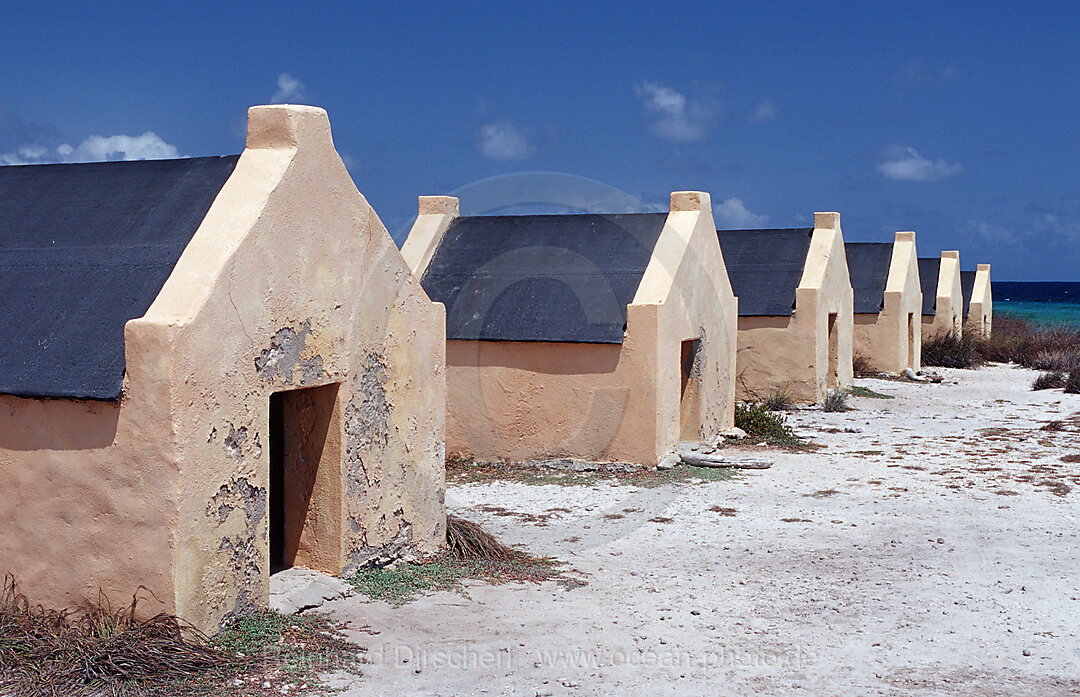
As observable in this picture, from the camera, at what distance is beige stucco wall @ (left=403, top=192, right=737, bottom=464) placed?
12797mm

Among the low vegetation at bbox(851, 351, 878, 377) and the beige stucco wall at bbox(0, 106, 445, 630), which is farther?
the low vegetation at bbox(851, 351, 878, 377)

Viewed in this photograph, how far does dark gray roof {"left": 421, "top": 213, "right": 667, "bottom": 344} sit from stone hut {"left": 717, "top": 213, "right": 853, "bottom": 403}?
652 cm

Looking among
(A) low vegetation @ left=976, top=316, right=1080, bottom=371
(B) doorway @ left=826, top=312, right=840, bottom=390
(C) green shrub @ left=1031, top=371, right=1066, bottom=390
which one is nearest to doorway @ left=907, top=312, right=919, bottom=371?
(A) low vegetation @ left=976, top=316, right=1080, bottom=371

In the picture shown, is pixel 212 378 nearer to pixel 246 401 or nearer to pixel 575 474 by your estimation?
pixel 246 401

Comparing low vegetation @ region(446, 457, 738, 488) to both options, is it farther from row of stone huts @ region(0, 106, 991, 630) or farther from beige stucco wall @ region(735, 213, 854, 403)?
beige stucco wall @ region(735, 213, 854, 403)

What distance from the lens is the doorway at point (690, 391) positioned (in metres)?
14.5

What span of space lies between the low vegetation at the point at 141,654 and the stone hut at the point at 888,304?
892 inches

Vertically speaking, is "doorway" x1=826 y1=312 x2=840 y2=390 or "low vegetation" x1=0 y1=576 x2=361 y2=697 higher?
"doorway" x1=826 y1=312 x2=840 y2=390

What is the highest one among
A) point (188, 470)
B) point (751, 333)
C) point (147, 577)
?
point (751, 333)

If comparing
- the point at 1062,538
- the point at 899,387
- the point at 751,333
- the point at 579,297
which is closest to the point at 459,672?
the point at 1062,538

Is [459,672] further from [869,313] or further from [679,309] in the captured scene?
[869,313]

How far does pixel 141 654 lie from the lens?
5516 mm

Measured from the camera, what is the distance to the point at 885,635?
22.5 ft

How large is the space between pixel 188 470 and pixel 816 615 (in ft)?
14.3
